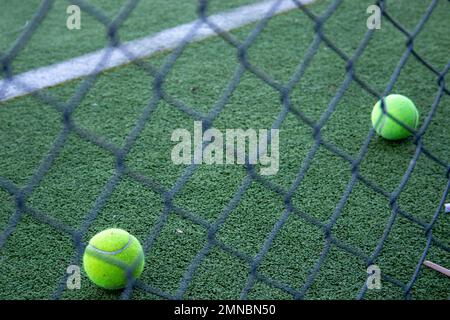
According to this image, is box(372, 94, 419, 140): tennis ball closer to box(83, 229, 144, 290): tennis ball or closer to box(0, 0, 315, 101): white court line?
box(0, 0, 315, 101): white court line

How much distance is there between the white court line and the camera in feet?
8.99

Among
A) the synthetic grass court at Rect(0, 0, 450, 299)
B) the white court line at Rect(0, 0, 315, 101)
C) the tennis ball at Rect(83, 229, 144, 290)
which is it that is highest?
the white court line at Rect(0, 0, 315, 101)

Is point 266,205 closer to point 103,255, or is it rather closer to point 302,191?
point 302,191

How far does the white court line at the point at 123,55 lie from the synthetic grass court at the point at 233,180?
0.07 meters

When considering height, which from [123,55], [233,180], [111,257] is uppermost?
[123,55]

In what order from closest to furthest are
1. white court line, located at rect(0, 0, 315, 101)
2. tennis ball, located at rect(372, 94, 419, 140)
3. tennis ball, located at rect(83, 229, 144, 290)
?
tennis ball, located at rect(83, 229, 144, 290)
tennis ball, located at rect(372, 94, 419, 140)
white court line, located at rect(0, 0, 315, 101)

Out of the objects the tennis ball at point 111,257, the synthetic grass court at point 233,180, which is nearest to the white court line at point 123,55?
the synthetic grass court at point 233,180

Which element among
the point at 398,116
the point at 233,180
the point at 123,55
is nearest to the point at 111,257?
the point at 233,180

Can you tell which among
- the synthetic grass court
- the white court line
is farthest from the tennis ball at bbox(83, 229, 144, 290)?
the white court line

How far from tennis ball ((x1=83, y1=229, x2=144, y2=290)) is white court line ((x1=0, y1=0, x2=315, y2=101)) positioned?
116cm

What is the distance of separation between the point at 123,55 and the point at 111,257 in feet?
5.31

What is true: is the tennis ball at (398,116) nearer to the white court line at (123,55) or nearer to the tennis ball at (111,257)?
the white court line at (123,55)

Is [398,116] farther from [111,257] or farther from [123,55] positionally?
[123,55]

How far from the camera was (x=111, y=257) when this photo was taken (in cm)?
162
